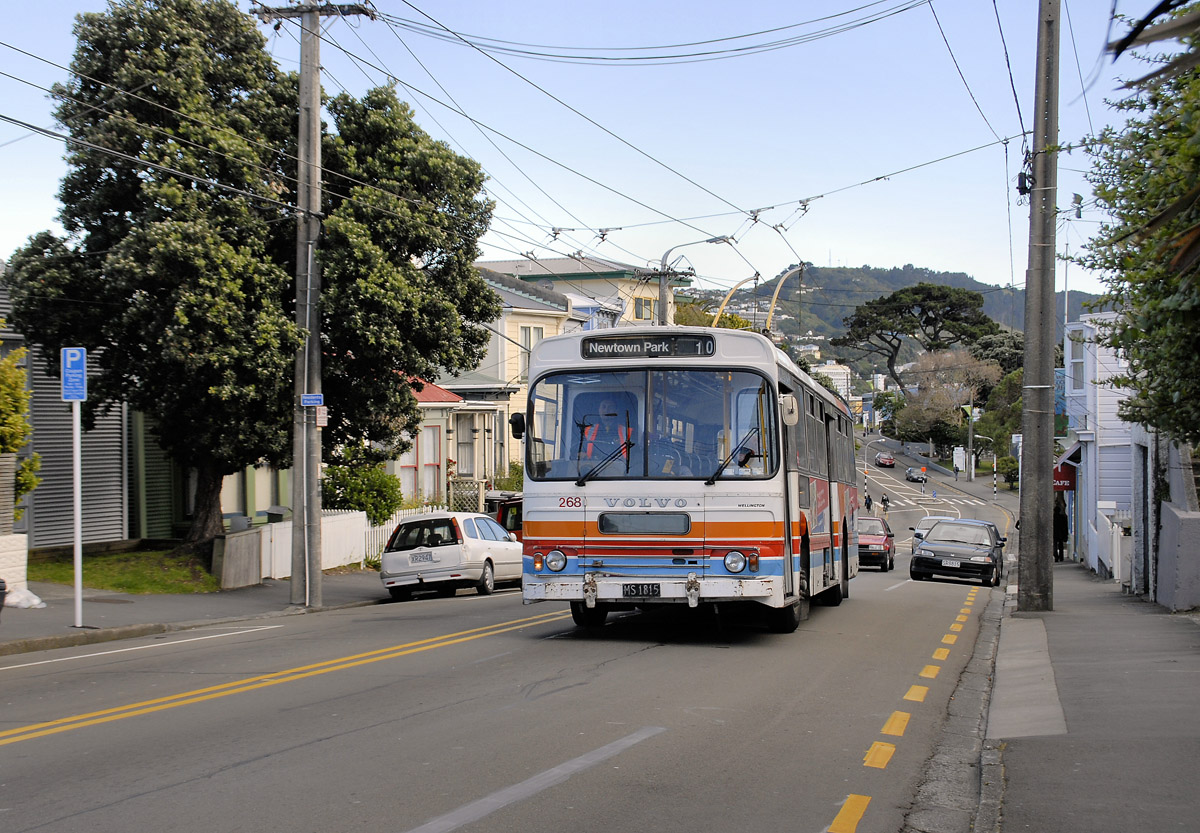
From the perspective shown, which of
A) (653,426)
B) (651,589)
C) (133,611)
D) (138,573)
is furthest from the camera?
(138,573)

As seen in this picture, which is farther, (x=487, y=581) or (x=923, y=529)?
(x=923, y=529)

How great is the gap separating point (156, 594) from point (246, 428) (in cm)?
333

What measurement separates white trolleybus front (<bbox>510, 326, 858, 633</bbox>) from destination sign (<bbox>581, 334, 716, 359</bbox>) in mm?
14

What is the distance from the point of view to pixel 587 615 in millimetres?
14164

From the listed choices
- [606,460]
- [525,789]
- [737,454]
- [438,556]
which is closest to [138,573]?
[438,556]

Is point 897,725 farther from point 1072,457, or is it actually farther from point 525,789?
point 1072,457

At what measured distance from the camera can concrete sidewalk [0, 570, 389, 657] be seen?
47.4ft

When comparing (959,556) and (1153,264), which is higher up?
(1153,264)


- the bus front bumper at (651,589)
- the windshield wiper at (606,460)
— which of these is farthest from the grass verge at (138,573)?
the windshield wiper at (606,460)

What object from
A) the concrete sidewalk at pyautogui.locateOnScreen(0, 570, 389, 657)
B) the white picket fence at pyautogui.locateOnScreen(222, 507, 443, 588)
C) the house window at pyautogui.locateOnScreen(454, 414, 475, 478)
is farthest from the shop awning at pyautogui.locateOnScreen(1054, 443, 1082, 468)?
the concrete sidewalk at pyautogui.locateOnScreen(0, 570, 389, 657)

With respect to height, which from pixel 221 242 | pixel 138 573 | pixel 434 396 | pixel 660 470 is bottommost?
pixel 138 573

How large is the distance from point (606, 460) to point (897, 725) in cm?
483

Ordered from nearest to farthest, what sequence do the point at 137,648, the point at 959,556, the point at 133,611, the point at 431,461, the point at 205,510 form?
the point at 137,648 < the point at 133,611 < the point at 205,510 < the point at 959,556 < the point at 431,461

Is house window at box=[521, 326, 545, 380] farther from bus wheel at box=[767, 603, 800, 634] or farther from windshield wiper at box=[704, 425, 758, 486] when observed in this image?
windshield wiper at box=[704, 425, 758, 486]
